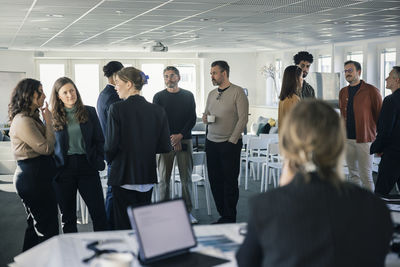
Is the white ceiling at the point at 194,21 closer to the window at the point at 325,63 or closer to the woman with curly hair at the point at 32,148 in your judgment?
the window at the point at 325,63

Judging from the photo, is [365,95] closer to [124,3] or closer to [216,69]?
[216,69]

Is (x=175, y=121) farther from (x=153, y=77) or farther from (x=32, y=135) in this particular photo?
(x=153, y=77)

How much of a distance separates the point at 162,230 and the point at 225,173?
2.98 metres

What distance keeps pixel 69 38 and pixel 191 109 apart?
260 inches

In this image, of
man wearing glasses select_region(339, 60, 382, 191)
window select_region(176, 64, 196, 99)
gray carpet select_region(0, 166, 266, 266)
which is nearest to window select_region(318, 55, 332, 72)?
window select_region(176, 64, 196, 99)

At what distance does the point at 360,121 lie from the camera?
17.5 ft

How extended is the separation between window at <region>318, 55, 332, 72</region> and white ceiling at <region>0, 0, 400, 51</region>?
102 centimetres

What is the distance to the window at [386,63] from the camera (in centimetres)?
1109

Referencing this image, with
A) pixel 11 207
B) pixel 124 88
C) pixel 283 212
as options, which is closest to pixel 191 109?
pixel 124 88

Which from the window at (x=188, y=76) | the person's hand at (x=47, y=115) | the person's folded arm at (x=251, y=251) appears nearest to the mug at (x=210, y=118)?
the person's hand at (x=47, y=115)

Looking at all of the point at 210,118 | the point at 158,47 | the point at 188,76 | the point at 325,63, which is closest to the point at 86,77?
the point at 188,76

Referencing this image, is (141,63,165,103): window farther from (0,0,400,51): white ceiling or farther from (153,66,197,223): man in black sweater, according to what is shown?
(153,66,197,223): man in black sweater

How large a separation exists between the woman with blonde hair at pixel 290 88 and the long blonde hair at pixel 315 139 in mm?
3103

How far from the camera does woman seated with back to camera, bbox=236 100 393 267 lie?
4.50 ft
